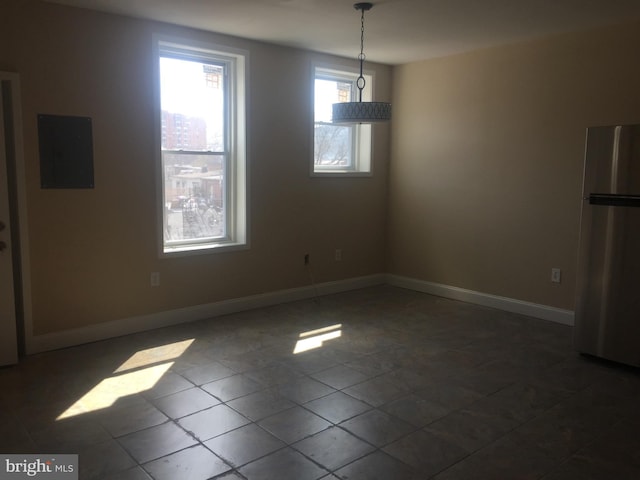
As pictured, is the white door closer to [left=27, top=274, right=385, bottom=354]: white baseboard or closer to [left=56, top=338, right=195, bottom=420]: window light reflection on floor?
[left=27, top=274, right=385, bottom=354]: white baseboard

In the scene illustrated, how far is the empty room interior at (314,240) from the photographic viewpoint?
9.14ft

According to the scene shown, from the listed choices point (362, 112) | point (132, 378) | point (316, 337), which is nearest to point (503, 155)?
point (362, 112)

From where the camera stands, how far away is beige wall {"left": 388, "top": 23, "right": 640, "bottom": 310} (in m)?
4.43

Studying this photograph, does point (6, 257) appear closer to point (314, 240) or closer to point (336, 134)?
point (314, 240)

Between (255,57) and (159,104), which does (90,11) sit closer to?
(159,104)

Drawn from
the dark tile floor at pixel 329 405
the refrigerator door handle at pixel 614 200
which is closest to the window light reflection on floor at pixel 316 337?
the dark tile floor at pixel 329 405

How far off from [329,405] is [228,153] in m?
2.75

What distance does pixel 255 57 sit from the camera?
486cm

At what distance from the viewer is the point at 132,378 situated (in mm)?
3426

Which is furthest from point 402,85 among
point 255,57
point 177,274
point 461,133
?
point 177,274

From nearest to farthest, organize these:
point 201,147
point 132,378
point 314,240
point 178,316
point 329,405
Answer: point 329,405
point 132,378
point 178,316
point 201,147
point 314,240

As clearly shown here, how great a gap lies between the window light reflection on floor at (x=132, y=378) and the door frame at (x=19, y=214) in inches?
31.6

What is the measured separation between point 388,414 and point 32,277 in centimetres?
268

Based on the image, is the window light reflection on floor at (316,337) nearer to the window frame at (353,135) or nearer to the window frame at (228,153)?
the window frame at (228,153)
